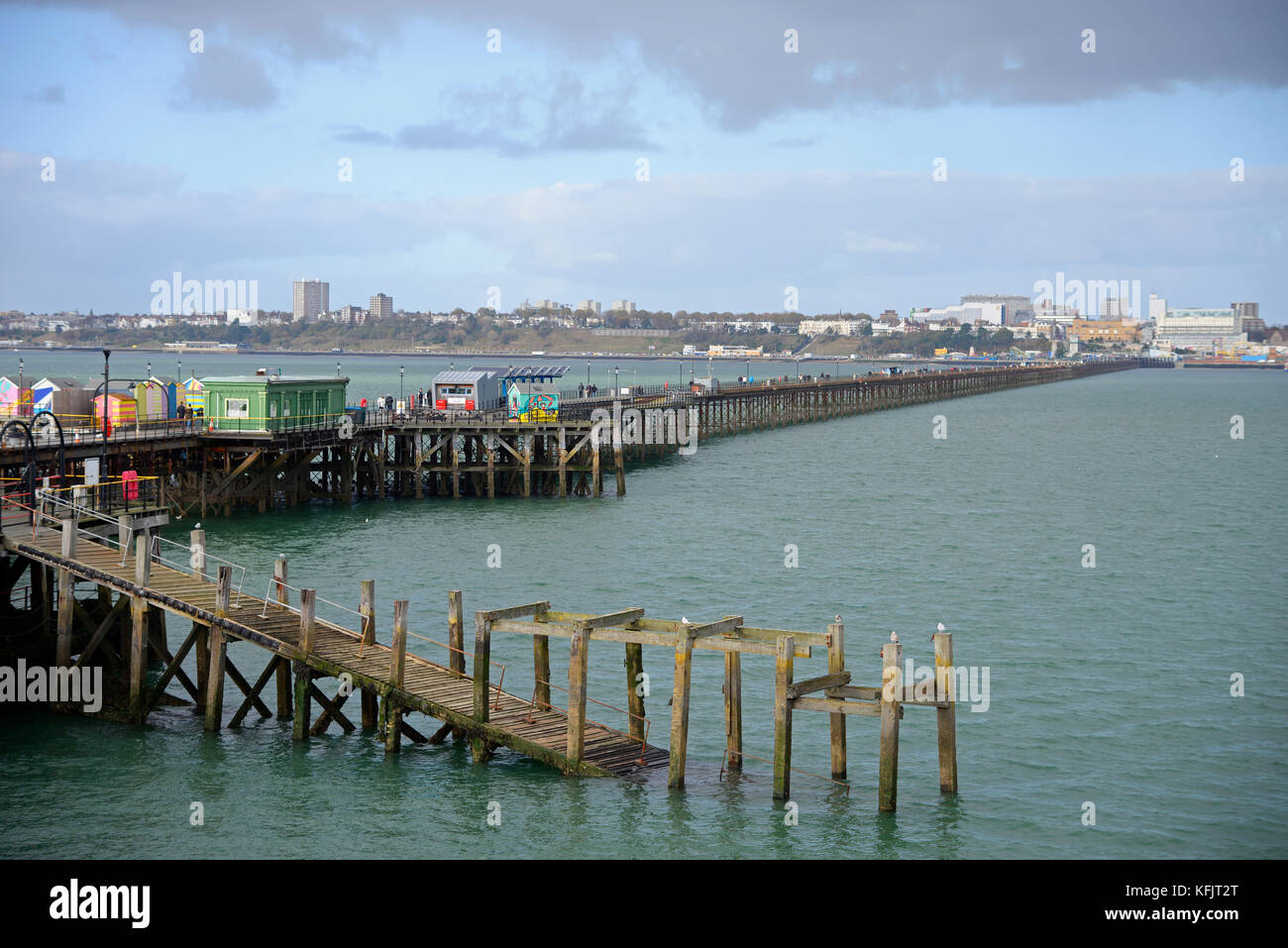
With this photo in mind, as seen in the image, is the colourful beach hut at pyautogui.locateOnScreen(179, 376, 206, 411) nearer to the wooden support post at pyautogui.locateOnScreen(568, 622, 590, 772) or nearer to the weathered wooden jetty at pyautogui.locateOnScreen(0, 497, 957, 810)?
the weathered wooden jetty at pyautogui.locateOnScreen(0, 497, 957, 810)

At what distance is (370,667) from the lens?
2427 cm

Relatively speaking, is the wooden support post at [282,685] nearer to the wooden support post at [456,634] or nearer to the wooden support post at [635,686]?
the wooden support post at [456,634]

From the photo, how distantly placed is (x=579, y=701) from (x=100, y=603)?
11.9 metres

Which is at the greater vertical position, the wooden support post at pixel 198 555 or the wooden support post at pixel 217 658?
the wooden support post at pixel 198 555

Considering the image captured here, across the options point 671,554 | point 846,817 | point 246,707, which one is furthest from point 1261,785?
point 671,554

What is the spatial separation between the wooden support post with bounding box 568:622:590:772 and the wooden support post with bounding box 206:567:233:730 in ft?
21.9

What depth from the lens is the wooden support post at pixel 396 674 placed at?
2356 centimetres

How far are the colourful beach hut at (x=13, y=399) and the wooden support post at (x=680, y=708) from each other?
37.8m

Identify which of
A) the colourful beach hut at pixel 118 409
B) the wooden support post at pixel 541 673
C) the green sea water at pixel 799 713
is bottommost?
the green sea water at pixel 799 713

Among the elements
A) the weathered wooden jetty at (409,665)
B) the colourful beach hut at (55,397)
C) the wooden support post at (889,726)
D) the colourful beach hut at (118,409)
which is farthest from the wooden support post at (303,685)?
the colourful beach hut at (55,397)

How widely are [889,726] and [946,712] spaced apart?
1203 millimetres

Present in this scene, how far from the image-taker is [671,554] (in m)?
46.7

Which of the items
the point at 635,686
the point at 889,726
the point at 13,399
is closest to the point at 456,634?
the point at 635,686
